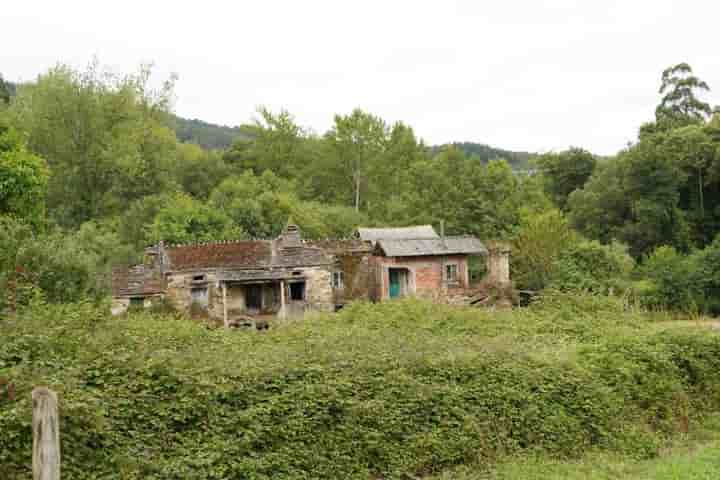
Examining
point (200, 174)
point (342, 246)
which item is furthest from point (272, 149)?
point (342, 246)

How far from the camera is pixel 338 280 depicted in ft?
95.6

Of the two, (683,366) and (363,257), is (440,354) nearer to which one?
(683,366)

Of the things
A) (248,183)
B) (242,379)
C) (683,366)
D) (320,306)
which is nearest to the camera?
(242,379)

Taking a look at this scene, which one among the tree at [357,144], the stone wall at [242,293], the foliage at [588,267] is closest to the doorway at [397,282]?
the stone wall at [242,293]

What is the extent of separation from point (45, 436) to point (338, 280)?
2327 centimetres

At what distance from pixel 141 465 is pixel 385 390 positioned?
3.37 meters

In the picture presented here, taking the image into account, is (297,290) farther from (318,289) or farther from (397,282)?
(397,282)

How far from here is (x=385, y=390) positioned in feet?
30.2

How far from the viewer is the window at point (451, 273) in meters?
29.3

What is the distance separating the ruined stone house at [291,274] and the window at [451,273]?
0.15 feet

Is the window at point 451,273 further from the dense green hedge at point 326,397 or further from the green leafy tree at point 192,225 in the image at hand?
the dense green hedge at point 326,397

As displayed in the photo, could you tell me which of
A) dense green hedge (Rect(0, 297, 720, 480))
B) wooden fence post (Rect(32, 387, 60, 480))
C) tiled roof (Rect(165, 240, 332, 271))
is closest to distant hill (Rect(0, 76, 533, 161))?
tiled roof (Rect(165, 240, 332, 271))

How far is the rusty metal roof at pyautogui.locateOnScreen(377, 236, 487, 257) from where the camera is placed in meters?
28.3

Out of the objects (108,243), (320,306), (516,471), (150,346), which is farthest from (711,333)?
(108,243)
